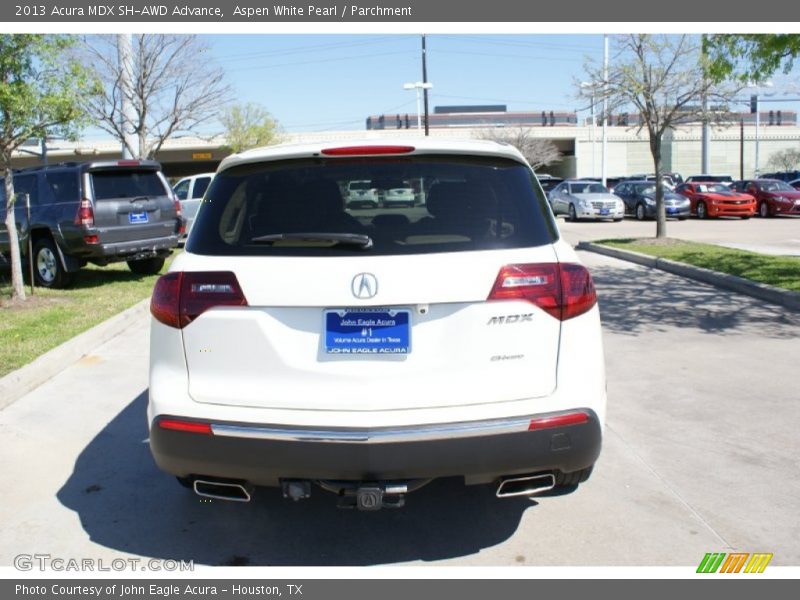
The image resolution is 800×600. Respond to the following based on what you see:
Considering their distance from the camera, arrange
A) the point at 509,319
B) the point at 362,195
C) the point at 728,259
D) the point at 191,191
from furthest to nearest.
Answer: the point at 191,191 < the point at 728,259 < the point at 362,195 < the point at 509,319

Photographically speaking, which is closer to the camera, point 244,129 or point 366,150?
point 366,150

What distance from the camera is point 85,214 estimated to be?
37.9 ft

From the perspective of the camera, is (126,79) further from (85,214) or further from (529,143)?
(529,143)

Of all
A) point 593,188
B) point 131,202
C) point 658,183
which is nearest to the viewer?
point 131,202

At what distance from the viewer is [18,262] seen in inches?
417

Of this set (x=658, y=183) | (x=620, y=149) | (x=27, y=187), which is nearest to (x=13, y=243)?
(x=27, y=187)

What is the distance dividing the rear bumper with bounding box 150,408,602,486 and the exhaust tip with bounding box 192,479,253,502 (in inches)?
4.1

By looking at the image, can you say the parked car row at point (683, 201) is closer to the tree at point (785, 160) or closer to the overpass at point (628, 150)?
the overpass at point (628, 150)

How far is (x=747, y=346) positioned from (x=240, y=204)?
19.9 feet

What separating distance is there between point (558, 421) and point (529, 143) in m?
65.9

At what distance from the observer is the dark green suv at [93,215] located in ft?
38.3

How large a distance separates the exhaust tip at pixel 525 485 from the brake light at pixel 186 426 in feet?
4.18

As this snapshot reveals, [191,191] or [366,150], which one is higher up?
[366,150]
